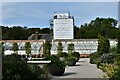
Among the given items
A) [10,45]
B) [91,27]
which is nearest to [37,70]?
[10,45]

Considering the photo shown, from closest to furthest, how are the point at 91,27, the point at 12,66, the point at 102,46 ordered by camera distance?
the point at 12,66, the point at 102,46, the point at 91,27

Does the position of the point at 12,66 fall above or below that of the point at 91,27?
below

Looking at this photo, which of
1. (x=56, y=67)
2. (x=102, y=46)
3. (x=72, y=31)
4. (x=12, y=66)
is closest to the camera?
(x=12, y=66)

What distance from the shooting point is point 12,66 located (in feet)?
31.8

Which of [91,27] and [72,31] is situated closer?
[72,31]

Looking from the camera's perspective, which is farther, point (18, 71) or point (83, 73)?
point (83, 73)

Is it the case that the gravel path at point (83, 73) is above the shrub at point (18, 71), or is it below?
below

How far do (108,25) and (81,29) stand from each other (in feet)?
20.8

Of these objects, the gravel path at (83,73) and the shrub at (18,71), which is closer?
the shrub at (18,71)

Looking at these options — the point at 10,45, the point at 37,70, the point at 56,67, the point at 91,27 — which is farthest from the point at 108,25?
the point at 37,70

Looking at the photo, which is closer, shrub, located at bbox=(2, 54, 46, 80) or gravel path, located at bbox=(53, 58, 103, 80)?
shrub, located at bbox=(2, 54, 46, 80)

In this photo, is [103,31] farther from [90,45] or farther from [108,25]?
[90,45]

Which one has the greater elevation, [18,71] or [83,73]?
[18,71]

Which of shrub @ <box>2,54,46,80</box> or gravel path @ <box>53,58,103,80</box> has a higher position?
shrub @ <box>2,54,46,80</box>
